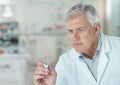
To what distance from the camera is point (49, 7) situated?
357cm

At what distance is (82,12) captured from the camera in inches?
60.4

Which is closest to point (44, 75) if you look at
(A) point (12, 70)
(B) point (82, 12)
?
(B) point (82, 12)

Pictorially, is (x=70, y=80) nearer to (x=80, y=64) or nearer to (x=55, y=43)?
(x=80, y=64)

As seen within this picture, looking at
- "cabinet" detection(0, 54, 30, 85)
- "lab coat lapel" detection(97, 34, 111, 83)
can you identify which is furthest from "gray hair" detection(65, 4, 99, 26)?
"cabinet" detection(0, 54, 30, 85)

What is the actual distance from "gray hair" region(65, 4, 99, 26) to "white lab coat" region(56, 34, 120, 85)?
15 centimetres

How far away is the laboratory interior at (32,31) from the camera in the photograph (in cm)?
355

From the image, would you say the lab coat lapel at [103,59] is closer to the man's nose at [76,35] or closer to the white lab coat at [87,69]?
the white lab coat at [87,69]

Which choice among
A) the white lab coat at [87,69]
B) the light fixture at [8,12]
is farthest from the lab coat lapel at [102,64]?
the light fixture at [8,12]

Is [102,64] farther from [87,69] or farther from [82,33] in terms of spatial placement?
[82,33]

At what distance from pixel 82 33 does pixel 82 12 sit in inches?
4.2

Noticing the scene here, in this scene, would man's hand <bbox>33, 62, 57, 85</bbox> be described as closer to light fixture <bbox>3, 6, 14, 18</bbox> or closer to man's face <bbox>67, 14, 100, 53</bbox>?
man's face <bbox>67, 14, 100, 53</bbox>

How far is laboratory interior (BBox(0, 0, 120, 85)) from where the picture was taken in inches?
140

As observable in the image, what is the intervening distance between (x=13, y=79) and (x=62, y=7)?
1013mm

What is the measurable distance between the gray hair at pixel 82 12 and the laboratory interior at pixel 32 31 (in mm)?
1971
